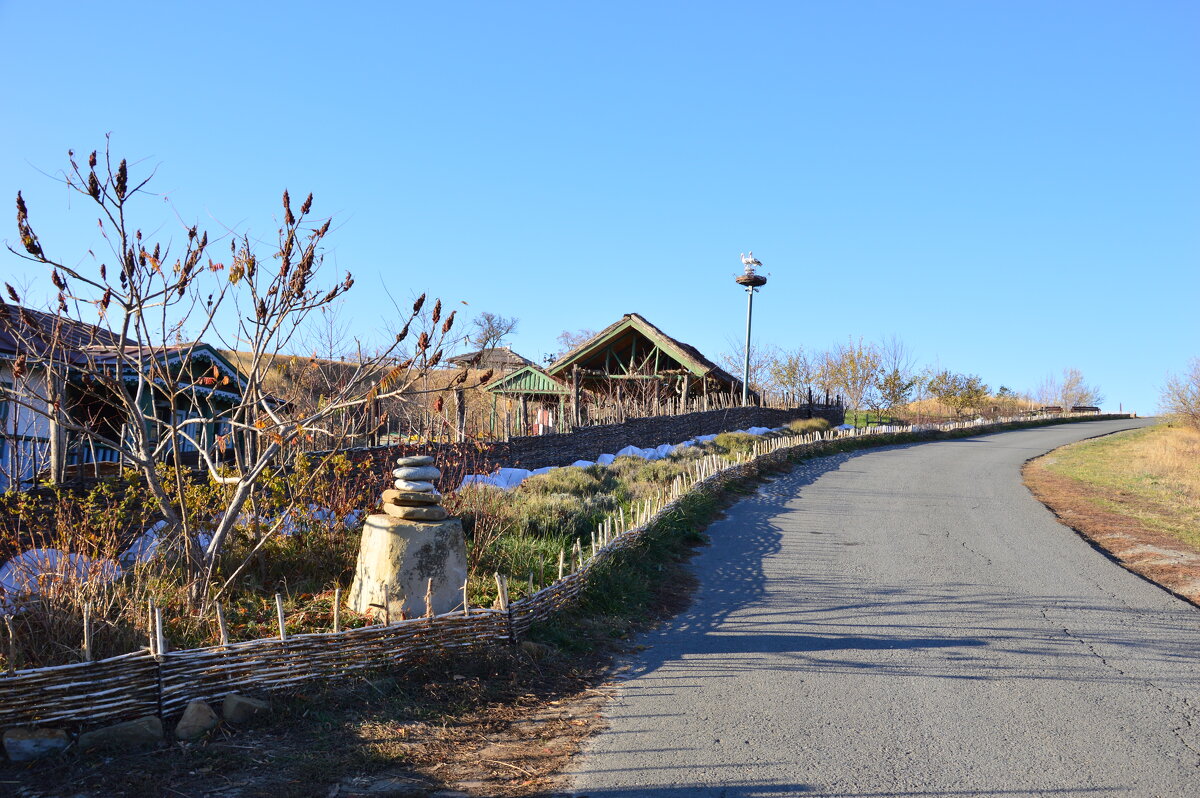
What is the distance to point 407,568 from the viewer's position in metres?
6.07

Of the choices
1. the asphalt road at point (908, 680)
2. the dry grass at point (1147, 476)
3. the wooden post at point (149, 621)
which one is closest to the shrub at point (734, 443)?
the dry grass at point (1147, 476)

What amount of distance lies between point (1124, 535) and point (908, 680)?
29.5ft

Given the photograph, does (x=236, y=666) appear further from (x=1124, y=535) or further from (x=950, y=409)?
(x=950, y=409)

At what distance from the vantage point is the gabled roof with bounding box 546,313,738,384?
2709cm

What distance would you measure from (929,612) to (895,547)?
3342 mm

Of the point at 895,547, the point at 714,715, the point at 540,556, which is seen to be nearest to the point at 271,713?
the point at 714,715

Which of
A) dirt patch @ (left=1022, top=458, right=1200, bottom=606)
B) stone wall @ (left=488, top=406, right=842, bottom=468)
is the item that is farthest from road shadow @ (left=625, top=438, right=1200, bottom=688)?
stone wall @ (left=488, top=406, right=842, bottom=468)

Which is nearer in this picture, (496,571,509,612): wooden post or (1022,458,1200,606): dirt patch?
(496,571,509,612): wooden post

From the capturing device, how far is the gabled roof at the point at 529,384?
30328 mm

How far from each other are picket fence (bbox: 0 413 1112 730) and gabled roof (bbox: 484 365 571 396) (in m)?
23.3

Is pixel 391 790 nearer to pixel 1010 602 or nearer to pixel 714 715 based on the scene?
pixel 714 715

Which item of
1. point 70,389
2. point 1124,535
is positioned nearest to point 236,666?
point 70,389

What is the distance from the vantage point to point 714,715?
16.8 ft

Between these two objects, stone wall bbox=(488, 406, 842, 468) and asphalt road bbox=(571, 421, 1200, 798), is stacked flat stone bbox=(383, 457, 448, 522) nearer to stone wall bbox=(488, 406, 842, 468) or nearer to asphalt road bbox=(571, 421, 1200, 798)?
asphalt road bbox=(571, 421, 1200, 798)
